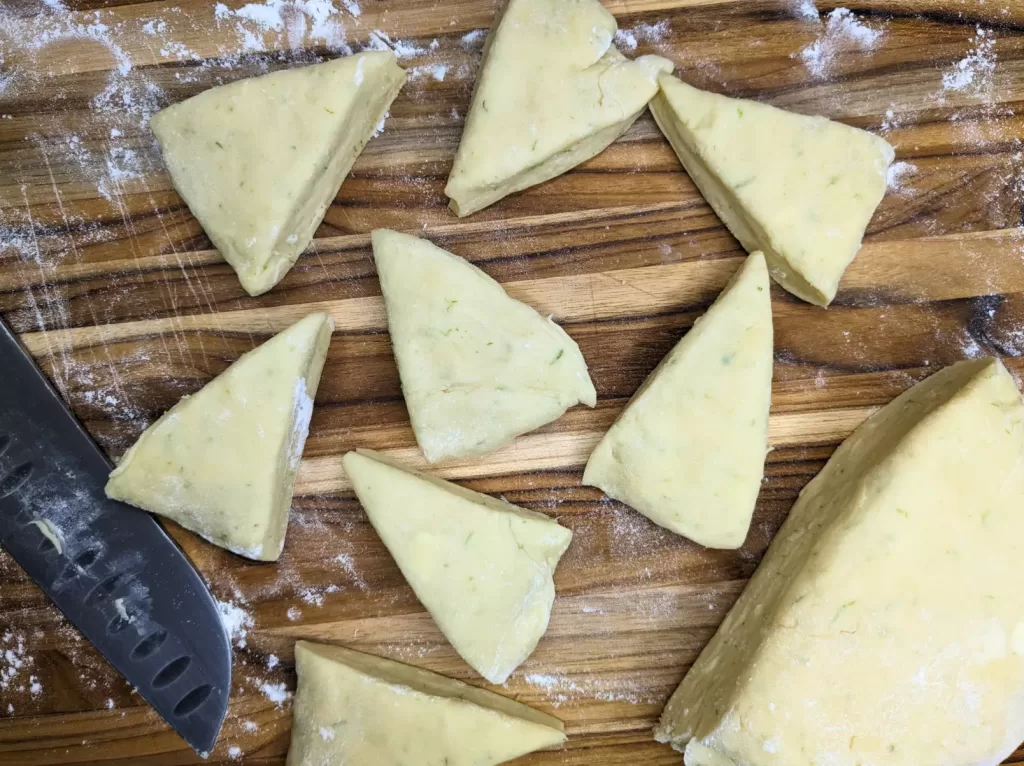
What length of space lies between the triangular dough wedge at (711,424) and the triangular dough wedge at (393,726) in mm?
587

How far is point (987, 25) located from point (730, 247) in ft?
2.47

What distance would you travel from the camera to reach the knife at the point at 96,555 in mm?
1617

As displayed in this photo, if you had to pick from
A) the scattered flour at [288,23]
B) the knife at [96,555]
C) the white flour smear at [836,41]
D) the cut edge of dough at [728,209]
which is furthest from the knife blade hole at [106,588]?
the white flour smear at [836,41]

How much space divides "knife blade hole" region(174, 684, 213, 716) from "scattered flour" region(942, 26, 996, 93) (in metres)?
2.15

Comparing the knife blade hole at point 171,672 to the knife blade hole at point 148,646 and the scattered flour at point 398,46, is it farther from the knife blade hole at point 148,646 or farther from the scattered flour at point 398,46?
the scattered flour at point 398,46

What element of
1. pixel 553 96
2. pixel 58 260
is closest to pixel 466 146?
pixel 553 96

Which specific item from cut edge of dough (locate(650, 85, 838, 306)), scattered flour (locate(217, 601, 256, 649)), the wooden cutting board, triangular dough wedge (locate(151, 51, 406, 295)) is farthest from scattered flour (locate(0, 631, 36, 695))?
cut edge of dough (locate(650, 85, 838, 306))

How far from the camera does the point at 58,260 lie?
1717mm

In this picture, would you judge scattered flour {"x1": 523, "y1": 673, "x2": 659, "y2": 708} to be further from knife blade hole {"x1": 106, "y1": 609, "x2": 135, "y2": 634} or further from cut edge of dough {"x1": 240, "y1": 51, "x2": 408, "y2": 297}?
cut edge of dough {"x1": 240, "y1": 51, "x2": 408, "y2": 297}

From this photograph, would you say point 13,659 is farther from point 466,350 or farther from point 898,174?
point 898,174

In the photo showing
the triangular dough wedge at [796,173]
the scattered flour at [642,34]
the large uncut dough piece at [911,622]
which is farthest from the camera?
the scattered flour at [642,34]

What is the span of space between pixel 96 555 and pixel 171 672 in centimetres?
31

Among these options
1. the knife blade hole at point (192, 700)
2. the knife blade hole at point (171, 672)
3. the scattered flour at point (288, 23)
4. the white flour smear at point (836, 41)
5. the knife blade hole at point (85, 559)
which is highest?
the scattered flour at point (288, 23)

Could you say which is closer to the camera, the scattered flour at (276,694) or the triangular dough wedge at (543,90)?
the triangular dough wedge at (543,90)
